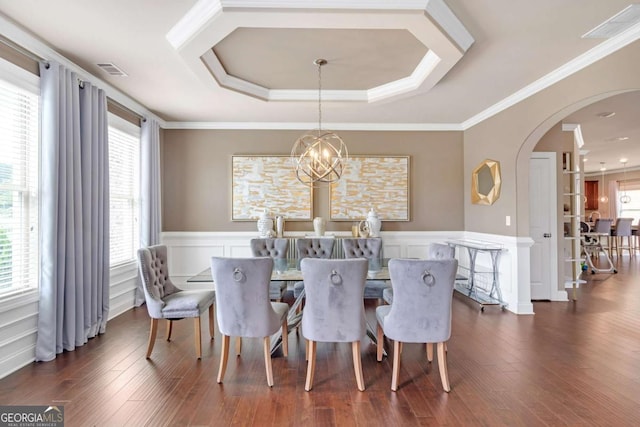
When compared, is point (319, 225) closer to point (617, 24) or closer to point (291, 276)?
point (291, 276)

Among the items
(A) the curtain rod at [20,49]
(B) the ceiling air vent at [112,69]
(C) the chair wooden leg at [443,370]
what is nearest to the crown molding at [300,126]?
(B) the ceiling air vent at [112,69]

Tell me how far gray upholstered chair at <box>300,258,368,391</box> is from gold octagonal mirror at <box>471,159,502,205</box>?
325cm

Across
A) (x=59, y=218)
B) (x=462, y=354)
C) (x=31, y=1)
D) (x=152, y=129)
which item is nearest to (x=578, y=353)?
(x=462, y=354)

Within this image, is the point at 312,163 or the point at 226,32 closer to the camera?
the point at 226,32

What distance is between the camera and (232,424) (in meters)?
2.12

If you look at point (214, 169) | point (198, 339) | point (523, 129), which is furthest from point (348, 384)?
point (214, 169)

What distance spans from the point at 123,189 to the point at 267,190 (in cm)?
204

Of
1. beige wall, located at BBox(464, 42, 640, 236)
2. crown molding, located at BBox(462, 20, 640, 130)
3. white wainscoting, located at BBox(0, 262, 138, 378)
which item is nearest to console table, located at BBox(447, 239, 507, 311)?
beige wall, located at BBox(464, 42, 640, 236)

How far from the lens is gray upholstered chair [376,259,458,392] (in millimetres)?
2430

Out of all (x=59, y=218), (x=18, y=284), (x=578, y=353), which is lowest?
(x=578, y=353)

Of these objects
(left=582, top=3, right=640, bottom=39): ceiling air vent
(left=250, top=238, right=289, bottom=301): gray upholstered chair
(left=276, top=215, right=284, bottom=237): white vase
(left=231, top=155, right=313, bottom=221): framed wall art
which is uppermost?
(left=582, top=3, right=640, bottom=39): ceiling air vent

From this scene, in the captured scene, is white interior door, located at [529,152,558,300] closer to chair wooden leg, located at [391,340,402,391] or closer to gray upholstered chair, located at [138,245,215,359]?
chair wooden leg, located at [391,340,402,391]

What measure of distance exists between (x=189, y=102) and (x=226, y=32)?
2.11 metres

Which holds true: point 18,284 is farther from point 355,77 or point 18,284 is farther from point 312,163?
point 355,77
